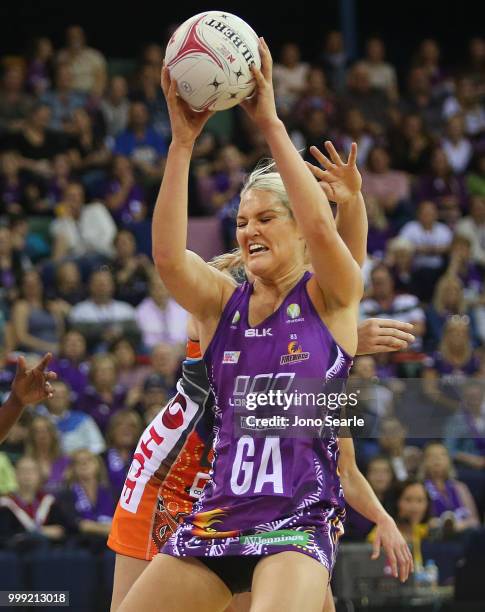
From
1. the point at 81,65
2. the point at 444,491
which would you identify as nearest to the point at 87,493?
the point at 444,491

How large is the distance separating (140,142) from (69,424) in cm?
539

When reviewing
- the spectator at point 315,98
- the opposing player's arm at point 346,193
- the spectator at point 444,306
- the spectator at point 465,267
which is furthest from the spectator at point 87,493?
the spectator at point 315,98

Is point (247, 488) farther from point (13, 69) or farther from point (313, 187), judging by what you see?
point (13, 69)

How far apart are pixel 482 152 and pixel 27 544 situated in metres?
9.97

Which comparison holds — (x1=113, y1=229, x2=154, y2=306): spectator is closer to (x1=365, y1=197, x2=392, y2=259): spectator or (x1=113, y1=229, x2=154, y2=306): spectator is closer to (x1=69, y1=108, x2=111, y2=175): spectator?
(x1=69, y1=108, x2=111, y2=175): spectator

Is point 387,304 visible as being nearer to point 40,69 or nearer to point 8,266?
point 8,266

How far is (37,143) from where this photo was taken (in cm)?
1372

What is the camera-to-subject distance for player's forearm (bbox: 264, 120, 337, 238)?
3.89 m

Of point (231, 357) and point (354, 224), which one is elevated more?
point (354, 224)

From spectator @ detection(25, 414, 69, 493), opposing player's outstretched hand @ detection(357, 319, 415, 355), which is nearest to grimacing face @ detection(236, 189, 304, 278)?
opposing player's outstretched hand @ detection(357, 319, 415, 355)

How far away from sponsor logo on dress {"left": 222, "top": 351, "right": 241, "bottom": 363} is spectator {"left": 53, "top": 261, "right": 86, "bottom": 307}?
7.94 metres

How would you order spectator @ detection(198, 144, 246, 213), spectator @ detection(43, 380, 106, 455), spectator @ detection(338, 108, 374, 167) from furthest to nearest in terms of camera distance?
spectator @ detection(338, 108, 374, 167) < spectator @ detection(198, 144, 246, 213) < spectator @ detection(43, 380, 106, 455)

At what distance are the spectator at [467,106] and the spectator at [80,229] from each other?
6141mm

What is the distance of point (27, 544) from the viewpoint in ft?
26.3
